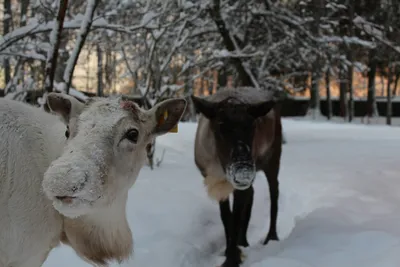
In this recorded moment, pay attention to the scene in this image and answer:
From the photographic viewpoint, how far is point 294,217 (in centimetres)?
666

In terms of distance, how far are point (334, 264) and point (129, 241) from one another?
206 centimetres

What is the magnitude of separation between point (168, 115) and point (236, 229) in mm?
2203

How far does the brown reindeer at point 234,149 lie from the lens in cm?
455

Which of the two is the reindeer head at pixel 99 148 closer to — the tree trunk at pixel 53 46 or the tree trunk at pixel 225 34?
the tree trunk at pixel 53 46

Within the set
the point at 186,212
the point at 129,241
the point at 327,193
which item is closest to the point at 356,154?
the point at 327,193

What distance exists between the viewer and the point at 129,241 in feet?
10.5

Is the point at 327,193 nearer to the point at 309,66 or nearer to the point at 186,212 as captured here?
the point at 186,212

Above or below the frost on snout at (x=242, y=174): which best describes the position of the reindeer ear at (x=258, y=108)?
above

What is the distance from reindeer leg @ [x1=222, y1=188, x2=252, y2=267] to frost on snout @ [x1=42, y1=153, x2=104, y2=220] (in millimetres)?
2614

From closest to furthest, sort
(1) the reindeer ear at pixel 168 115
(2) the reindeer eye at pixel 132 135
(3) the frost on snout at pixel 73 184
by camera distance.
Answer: (3) the frost on snout at pixel 73 184
(2) the reindeer eye at pixel 132 135
(1) the reindeer ear at pixel 168 115

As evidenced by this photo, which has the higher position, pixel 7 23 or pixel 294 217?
pixel 7 23

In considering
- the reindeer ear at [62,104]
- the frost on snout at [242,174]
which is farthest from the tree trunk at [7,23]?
the reindeer ear at [62,104]

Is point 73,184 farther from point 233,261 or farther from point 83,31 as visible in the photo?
point 83,31

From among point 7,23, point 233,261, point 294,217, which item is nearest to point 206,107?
point 233,261
